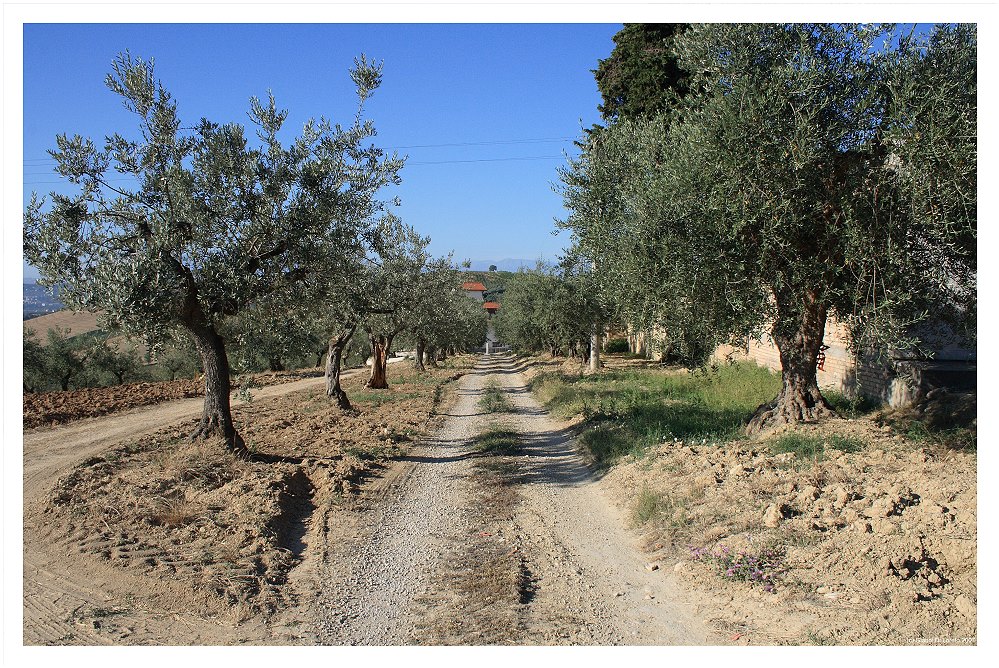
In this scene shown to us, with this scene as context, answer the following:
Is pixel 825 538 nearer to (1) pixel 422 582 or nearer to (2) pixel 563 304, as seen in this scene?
(1) pixel 422 582

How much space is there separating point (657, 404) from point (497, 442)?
16.6 feet

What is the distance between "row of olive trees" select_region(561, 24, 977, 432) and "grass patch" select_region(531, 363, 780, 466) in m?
2.78

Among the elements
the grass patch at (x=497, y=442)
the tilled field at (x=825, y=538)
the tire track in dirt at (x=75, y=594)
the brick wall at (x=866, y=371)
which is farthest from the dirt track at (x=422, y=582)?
the brick wall at (x=866, y=371)

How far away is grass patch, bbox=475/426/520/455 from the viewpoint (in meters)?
12.8

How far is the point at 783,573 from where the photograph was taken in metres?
5.85

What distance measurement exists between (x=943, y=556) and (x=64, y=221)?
10371mm

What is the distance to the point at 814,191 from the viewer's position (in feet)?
27.9

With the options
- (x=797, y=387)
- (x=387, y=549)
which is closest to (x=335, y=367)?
(x=387, y=549)

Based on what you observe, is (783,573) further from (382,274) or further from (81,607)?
(382,274)

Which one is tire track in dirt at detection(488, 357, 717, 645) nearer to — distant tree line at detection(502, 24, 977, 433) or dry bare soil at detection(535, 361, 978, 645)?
dry bare soil at detection(535, 361, 978, 645)

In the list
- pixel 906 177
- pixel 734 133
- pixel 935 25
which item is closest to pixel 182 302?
pixel 734 133

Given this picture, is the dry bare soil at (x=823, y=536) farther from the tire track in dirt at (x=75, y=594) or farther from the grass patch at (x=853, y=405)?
the tire track in dirt at (x=75, y=594)

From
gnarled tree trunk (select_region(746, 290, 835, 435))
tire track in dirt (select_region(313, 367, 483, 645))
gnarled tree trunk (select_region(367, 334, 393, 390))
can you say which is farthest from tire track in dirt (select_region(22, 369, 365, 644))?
gnarled tree trunk (select_region(367, 334, 393, 390))

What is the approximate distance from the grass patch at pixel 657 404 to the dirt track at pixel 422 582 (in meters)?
2.53
